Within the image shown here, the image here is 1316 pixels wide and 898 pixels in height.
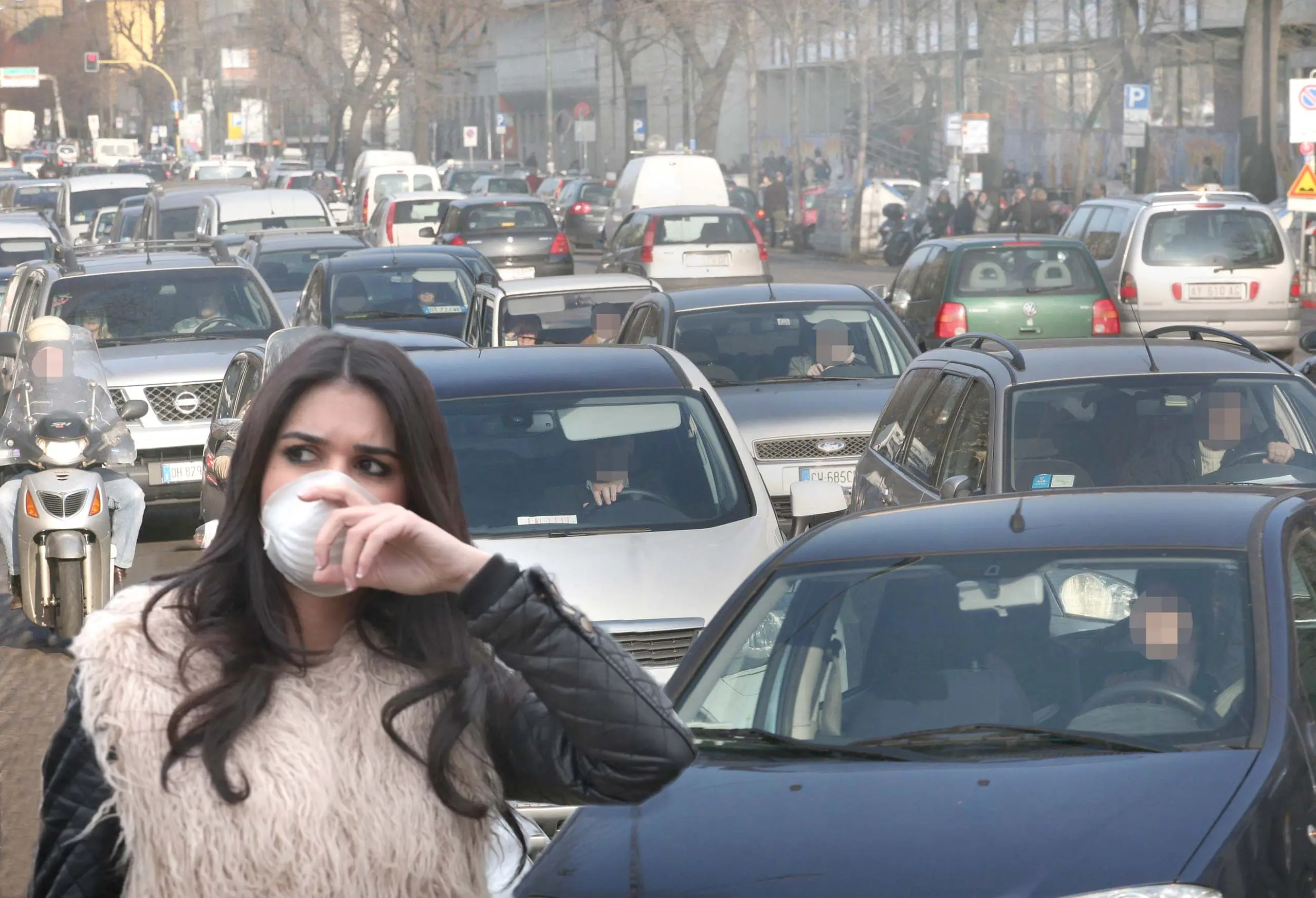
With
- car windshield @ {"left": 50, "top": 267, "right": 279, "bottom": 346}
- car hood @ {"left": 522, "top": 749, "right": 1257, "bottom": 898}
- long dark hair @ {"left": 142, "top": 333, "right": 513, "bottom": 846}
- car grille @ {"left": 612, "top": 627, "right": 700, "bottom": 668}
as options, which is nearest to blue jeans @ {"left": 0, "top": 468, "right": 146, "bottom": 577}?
car grille @ {"left": 612, "top": 627, "right": 700, "bottom": 668}

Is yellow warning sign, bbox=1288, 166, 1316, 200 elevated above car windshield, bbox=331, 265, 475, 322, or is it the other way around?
yellow warning sign, bbox=1288, 166, 1316, 200

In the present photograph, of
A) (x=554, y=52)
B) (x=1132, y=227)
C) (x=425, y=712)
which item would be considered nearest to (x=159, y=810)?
(x=425, y=712)

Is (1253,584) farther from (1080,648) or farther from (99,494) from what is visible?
(99,494)

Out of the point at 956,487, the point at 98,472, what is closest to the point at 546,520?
the point at 956,487

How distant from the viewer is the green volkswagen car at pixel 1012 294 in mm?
17781

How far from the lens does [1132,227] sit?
848 inches

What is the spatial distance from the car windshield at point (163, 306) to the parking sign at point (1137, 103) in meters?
25.3

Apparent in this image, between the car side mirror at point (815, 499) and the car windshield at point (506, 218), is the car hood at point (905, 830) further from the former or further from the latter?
the car windshield at point (506, 218)

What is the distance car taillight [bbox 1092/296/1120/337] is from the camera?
17734mm

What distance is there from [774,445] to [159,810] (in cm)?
920

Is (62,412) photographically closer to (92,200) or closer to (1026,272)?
(1026,272)

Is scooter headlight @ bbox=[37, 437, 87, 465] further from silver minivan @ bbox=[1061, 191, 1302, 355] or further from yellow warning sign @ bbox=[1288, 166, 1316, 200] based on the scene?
yellow warning sign @ bbox=[1288, 166, 1316, 200]

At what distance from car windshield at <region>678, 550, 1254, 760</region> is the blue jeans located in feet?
20.3

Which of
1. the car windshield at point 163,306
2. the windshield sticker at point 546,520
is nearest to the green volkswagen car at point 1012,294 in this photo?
the car windshield at point 163,306
